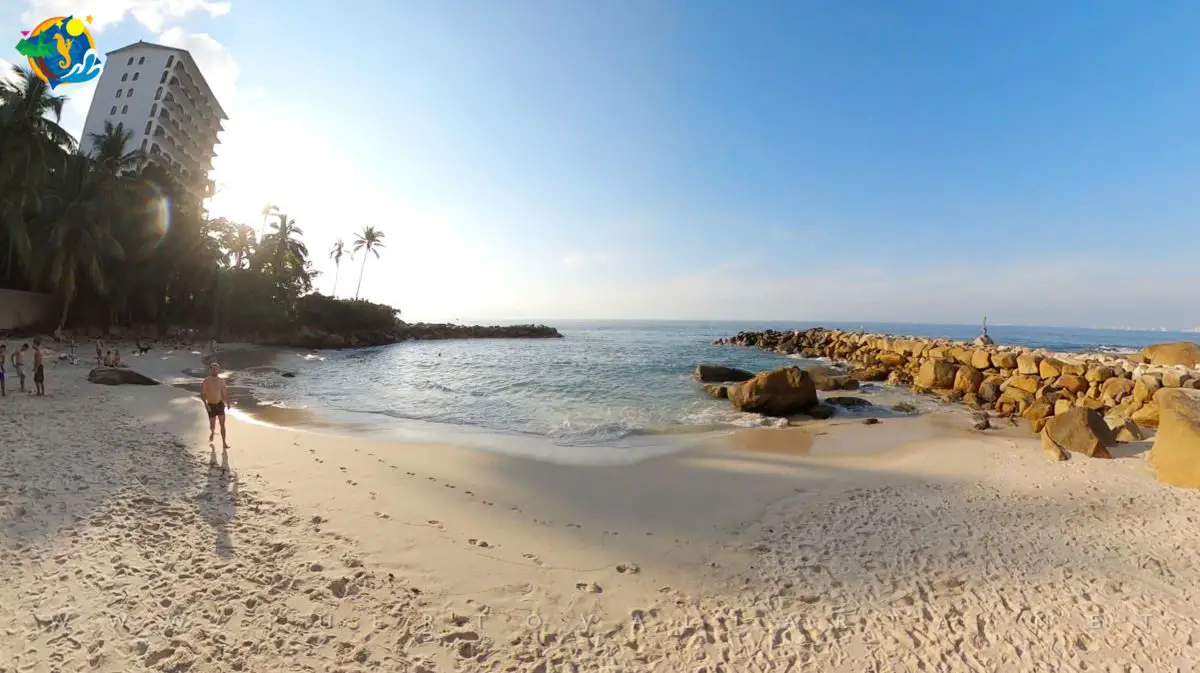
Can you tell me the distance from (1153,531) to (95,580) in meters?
13.3

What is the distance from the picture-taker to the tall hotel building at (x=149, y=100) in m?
57.7

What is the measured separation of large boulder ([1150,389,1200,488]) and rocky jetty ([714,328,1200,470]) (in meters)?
0.45

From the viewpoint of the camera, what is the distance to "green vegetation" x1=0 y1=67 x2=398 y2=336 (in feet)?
86.6

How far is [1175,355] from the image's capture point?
62.5 feet

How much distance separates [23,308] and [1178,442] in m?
53.0

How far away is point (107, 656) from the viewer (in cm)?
376

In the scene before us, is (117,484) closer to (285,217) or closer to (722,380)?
(722,380)

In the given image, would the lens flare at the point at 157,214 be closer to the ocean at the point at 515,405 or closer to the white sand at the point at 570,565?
the ocean at the point at 515,405

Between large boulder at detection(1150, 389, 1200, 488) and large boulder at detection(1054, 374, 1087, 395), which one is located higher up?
large boulder at detection(1054, 374, 1087, 395)

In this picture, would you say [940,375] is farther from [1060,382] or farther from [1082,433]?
[1082,433]

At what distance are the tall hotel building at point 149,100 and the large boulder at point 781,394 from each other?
222 feet

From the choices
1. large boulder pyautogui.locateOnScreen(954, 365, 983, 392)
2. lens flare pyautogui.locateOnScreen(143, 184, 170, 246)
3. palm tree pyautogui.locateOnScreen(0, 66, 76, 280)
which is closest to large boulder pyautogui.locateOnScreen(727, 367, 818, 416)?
large boulder pyautogui.locateOnScreen(954, 365, 983, 392)

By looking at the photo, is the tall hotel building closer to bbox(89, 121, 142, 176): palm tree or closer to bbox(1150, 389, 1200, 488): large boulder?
bbox(89, 121, 142, 176): palm tree

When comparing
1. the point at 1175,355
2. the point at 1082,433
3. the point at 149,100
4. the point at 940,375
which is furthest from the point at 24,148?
the point at 1175,355
